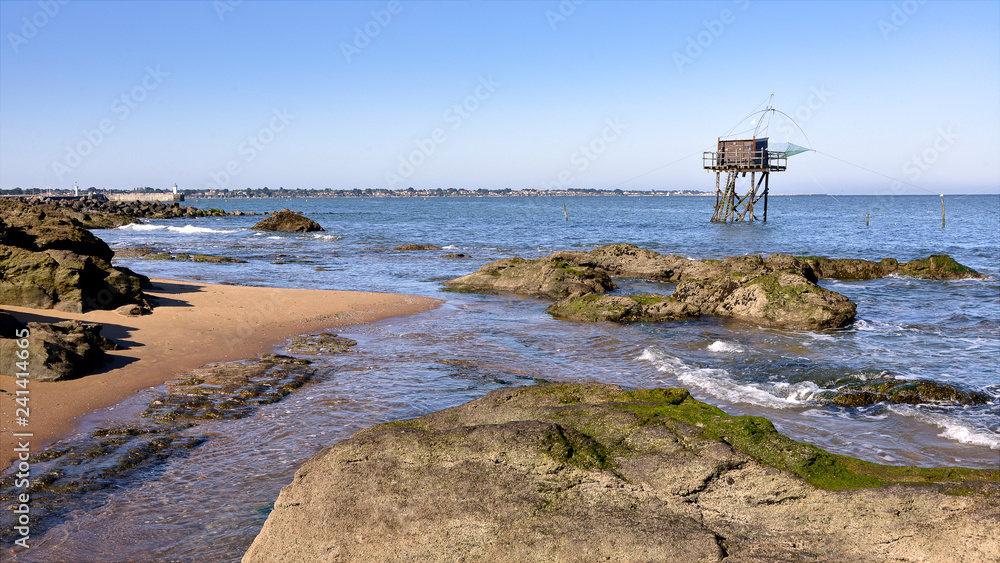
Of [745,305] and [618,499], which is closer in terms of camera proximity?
[618,499]

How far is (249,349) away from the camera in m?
11.5

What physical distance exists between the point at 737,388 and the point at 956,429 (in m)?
2.76

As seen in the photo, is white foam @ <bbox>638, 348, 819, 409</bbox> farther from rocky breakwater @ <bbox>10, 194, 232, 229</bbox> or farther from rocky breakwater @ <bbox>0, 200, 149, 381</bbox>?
rocky breakwater @ <bbox>10, 194, 232, 229</bbox>

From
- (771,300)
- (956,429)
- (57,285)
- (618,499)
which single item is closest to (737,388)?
(956,429)

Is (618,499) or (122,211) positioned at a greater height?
(122,211)

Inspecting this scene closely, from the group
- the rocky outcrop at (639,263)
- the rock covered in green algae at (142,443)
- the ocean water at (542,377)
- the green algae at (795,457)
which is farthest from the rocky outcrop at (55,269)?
the rocky outcrop at (639,263)

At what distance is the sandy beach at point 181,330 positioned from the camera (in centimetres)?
785

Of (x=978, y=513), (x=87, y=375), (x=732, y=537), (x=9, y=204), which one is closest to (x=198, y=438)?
(x=87, y=375)

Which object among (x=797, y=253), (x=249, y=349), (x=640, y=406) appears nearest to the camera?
(x=640, y=406)

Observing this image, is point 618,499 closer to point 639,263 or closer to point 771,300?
point 771,300

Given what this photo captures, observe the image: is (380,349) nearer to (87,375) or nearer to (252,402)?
(252,402)

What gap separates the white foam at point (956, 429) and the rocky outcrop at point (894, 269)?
55.1ft

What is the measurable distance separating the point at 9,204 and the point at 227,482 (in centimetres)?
1403

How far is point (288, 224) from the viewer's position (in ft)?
174
